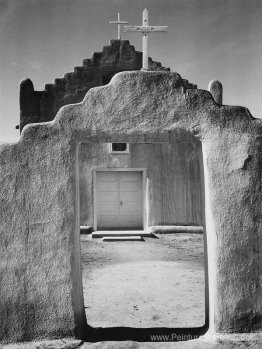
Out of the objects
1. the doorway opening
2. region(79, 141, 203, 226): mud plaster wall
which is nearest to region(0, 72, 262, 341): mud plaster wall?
the doorway opening

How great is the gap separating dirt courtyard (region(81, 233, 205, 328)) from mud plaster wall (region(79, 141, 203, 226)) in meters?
2.10

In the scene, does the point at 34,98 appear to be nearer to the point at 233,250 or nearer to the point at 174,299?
the point at 174,299

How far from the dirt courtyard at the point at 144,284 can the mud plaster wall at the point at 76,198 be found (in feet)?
3.79

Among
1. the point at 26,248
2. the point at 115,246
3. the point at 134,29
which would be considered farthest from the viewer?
the point at 115,246

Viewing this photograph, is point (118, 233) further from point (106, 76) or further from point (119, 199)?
point (106, 76)

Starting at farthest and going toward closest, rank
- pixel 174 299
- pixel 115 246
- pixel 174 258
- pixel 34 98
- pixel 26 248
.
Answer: pixel 34 98 < pixel 115 246 < pixel 174 258 < pixel 174 299 < pixel 26 248

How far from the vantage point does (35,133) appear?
4246mm

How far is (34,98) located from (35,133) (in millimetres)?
10505

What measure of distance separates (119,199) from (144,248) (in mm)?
3757

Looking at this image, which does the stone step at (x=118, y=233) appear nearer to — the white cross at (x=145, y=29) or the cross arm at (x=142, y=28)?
the white cross at (x=145, y=29)

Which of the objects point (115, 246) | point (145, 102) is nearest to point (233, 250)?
point (145, 102)

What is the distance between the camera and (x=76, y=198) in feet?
14.3

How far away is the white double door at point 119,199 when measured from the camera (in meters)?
14.7

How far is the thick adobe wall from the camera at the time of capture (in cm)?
1404
